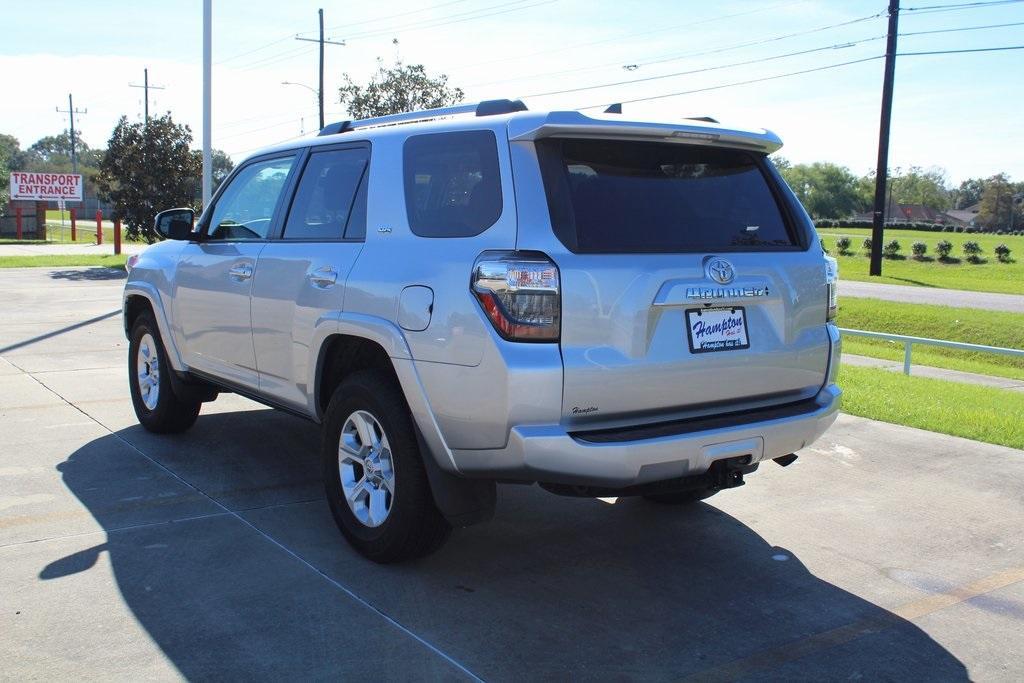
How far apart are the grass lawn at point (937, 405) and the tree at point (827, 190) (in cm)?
11715

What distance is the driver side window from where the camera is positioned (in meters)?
5.46

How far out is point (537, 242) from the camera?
3699 millimetres

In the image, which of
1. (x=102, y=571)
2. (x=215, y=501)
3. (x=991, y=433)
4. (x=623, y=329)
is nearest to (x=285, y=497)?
(x=215, y=501)

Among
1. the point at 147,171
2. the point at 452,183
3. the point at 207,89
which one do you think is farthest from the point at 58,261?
the point at 452,183

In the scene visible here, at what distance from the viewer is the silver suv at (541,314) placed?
3.66 m

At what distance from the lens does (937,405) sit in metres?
8.08

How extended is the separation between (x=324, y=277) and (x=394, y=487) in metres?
1.12

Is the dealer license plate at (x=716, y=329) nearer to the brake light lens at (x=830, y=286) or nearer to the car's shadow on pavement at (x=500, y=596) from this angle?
the brake light lens at (x=830, y=286)

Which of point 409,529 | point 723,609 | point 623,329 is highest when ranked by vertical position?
point 623,329

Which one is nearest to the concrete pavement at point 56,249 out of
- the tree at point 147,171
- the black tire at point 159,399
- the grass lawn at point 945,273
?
the tree at point 147,171

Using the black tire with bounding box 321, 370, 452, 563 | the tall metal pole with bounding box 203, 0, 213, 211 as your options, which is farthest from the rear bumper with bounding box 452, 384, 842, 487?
the tall metal pole with bounding box 203, 0, 213, 211

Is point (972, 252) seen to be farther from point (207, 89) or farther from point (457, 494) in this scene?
point (457, 494)

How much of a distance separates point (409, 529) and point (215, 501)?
1.64m

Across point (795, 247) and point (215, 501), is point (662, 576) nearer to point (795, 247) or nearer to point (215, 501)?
point (795, 247)
